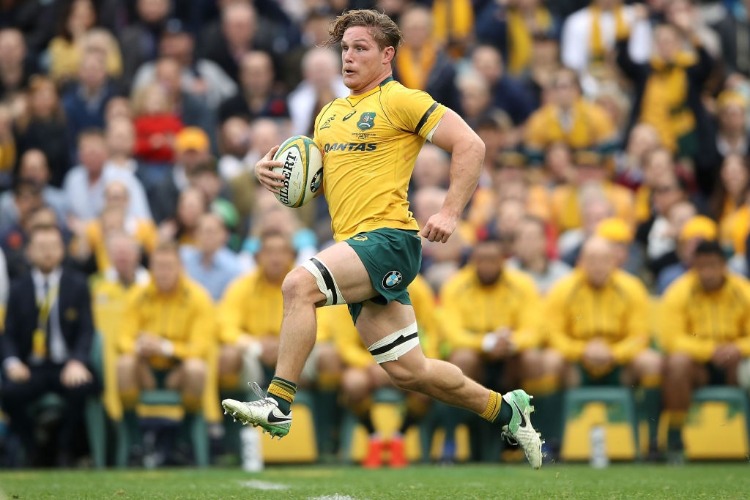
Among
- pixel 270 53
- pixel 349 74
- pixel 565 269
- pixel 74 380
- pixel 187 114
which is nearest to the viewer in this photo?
pixel 349 74

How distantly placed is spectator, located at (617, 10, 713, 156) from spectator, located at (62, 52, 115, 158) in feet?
18.1

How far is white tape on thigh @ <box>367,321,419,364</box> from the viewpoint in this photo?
7.52 metres

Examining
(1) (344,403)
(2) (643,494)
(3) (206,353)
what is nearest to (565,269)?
(1) (344,403)

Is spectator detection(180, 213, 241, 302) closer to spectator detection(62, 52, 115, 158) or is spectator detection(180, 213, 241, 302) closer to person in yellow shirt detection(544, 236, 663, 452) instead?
spectator detection(62, 52, 115, 158)

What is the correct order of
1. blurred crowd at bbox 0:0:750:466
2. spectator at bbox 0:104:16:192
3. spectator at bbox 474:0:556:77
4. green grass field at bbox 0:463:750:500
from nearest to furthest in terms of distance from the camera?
green grass field at bbox 0:463:750:500, blurred crowd at bbox 0:0:750:466, spectator at bbox 0:104:16:192, spectator at bbox 474:0:556:77

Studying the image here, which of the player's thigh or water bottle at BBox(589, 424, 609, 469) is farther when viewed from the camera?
water bottle at BBox(589, 424, 609, 469)

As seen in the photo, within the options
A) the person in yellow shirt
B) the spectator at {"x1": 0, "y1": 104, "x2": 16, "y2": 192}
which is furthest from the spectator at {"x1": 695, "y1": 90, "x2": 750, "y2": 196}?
the spectator at {"x1": 0, "y1": 104, "x2": 16, "y2": 192}

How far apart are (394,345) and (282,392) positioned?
2.32ft

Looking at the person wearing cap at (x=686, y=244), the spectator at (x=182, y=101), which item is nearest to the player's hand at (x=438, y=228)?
the person wearing cap at (x=686, y=244)

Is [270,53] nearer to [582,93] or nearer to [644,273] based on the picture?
[582,93]

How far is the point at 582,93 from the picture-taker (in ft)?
49.6

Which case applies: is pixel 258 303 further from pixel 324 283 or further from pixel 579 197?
pixel 324 283

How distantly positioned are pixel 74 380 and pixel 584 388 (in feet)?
13.6

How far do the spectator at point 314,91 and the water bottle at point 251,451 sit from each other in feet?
12.0
